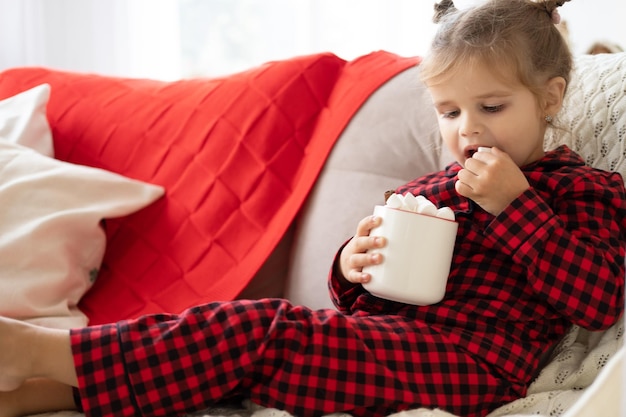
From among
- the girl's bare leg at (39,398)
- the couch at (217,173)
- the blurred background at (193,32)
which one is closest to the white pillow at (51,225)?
the couch at (217,173)

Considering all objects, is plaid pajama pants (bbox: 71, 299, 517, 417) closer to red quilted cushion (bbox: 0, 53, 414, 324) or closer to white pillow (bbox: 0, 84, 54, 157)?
red quilted cushion (bbox: 0, 53, 414, 324)

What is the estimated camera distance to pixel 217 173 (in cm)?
158

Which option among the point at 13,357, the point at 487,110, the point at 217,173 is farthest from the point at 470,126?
the point at 13,357

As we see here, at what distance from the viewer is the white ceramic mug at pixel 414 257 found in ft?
3.47

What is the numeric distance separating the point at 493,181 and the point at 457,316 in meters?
0.20

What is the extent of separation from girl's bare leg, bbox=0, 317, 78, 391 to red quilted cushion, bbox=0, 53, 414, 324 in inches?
17.4

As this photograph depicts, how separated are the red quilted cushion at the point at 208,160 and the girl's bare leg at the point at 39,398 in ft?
1.30

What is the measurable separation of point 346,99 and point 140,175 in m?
0.46

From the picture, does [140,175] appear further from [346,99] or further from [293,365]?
[293,365]

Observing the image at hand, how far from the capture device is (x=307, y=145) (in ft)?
5.25

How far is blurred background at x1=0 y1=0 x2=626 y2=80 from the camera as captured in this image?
279cm

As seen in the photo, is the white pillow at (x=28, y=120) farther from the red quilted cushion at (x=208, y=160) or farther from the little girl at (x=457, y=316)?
the little girl at (x=457, y=316)

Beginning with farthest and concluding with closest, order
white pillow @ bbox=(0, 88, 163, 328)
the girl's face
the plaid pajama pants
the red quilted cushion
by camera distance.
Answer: the red quilted cushion, white pillow @ bbox=(0, 88, 163, 328), the girl's face, the plaid pajama pants

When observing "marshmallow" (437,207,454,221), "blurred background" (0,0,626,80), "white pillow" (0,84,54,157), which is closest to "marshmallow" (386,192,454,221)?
"marshmallow" (437,207,454,221)
